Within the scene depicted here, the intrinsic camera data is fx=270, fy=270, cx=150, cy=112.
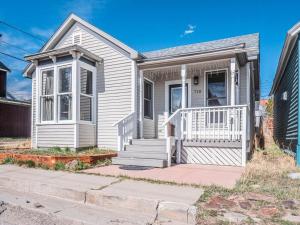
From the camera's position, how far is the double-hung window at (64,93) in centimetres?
912

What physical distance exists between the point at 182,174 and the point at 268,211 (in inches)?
101

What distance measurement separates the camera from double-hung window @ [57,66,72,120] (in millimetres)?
9117

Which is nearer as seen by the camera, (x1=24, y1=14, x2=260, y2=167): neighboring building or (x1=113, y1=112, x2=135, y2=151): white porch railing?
(x1=24, y1=14, x2=260, y2=167): neighboring building

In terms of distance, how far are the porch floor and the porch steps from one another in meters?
0.28

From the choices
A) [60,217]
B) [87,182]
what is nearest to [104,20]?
[87,182]

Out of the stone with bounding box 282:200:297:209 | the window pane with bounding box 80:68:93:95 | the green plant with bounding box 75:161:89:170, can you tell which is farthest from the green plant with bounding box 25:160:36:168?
the stone with bounding box 282:200:297:209

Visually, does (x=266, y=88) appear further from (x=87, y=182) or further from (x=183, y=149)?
(x=87, y=182)

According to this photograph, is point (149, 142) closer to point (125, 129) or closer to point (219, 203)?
point (125, 129)

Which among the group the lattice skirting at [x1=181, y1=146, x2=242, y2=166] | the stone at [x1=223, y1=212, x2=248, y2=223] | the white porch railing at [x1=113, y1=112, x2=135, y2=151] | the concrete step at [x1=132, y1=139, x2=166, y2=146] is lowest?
the stone at [x1=223, y1=212, x2=248, y2=223]

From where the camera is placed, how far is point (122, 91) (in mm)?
9383

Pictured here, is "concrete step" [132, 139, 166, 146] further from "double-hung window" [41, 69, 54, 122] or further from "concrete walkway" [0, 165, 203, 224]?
"double-hung window" [41, 69, 54, 122]

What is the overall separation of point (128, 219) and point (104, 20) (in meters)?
19.6

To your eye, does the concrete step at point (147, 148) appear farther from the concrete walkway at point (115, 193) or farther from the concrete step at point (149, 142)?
the concrete walkway at point (115, 193)

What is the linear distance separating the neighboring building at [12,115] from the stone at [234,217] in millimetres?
20125
